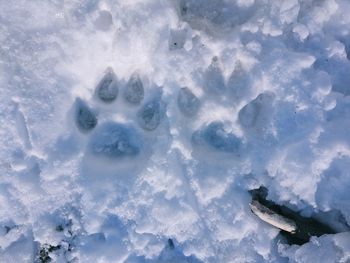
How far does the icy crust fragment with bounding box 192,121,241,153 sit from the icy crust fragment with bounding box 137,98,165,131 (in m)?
0.22

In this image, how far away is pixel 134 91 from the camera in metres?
2.06

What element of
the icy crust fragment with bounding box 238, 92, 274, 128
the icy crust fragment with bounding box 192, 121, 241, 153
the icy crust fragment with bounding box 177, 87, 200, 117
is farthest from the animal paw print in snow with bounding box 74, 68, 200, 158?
the icy crust fragment with bounding box 238, 92, 274, 128

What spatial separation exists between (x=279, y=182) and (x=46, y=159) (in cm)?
122

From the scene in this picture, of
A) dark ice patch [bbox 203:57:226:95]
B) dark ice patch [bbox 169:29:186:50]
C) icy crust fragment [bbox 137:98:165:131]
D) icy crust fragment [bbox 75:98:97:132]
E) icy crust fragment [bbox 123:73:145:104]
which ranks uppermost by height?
dark ice patch [bbox 169:29:186:50]

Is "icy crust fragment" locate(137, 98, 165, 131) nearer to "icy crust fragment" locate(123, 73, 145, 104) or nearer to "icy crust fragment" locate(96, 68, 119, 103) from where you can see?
"icy crust fragment" locate(123, 73, 145, 104)

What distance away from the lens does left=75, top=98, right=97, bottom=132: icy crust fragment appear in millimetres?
2047

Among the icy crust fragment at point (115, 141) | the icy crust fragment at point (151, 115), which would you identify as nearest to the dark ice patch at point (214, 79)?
the icy crust fragment at point (151, 115)

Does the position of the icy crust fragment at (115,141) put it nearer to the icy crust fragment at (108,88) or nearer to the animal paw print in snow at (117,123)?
the animal paw print in snow at (117,123)

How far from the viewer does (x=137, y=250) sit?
1978 millimetres

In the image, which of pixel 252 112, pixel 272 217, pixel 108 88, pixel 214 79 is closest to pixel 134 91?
pixel 108 88

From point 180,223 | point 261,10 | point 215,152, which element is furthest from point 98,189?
point 261,10

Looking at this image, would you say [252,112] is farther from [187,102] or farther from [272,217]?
[272,217]

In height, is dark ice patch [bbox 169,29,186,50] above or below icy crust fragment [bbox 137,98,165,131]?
above

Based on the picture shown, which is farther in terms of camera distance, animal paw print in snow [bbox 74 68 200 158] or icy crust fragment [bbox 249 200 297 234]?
animal paw print in snow [bbox 74 68 200 158]
